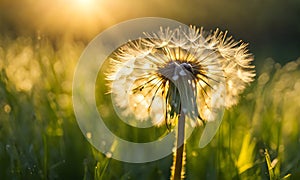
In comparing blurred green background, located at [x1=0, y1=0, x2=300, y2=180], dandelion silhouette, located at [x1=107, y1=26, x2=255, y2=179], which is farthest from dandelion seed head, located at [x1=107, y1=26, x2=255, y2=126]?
blurred green background, located at [x1=0, y1=0, x2=300, y2=180]

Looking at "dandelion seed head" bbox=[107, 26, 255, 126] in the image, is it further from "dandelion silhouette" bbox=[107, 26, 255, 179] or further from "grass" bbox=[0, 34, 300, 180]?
"grass" bbox=[0, 34, 300, 180]

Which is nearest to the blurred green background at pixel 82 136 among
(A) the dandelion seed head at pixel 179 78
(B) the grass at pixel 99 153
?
(B) the grass at pixel 99 153

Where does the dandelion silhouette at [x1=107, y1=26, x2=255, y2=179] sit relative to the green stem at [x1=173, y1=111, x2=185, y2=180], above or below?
above

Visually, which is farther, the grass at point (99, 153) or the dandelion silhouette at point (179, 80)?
the grass at point (99, 153)

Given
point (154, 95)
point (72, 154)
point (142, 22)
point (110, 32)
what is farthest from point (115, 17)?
point (154, 95)

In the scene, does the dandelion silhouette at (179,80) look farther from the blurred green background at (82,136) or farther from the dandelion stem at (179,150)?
the blurred green background at (82,136)

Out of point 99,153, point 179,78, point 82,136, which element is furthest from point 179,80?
point 82,136
